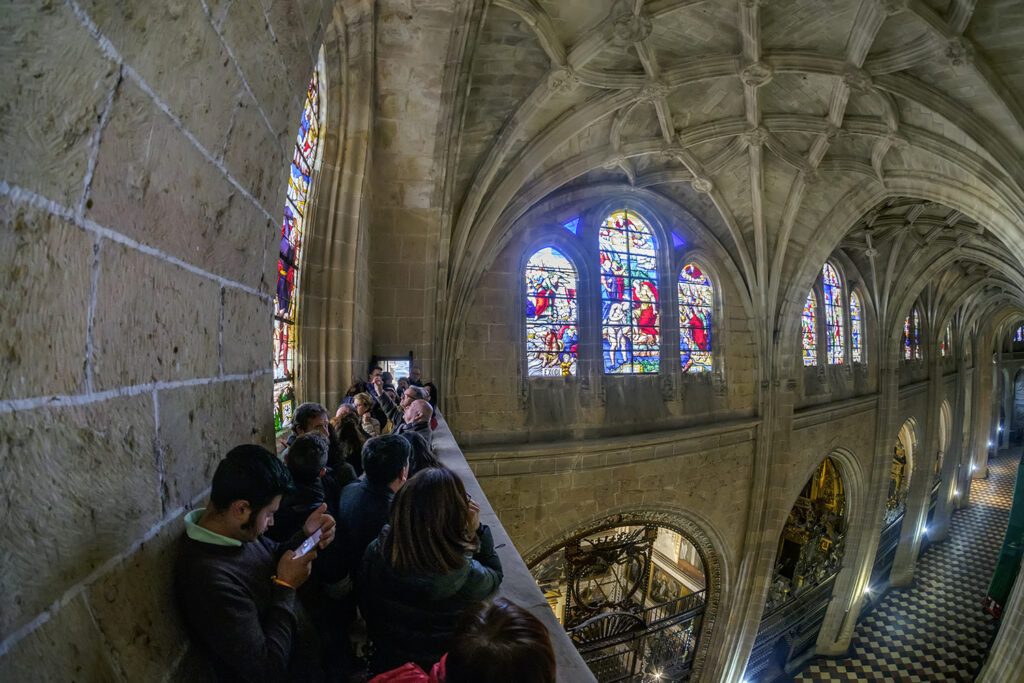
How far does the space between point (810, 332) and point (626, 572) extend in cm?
691

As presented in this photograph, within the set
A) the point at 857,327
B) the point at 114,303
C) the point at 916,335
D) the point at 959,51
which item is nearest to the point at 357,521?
the point at 114,303

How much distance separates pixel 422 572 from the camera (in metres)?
1.15

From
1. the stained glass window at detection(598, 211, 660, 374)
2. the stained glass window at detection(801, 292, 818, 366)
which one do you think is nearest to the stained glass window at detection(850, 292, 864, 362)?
the stained glass window at detection(801, 292, 818, 366)

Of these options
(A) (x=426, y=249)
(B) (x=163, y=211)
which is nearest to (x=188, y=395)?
(B) (x=163, y=211)

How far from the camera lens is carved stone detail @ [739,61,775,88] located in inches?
207

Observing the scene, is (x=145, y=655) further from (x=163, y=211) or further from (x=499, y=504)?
(x=499, y=504)

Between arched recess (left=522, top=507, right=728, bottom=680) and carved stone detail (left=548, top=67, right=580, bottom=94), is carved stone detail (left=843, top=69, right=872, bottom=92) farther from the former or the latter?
arched recess (left=522, top=507, right=728, bottom=680)

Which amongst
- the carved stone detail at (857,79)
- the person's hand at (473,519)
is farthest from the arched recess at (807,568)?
the person's hand at (473,519)

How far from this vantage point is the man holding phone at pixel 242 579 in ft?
2.90

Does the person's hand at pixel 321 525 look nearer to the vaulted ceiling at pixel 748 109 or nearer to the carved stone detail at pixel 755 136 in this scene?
the vaulted ceiling at pixel 748 109

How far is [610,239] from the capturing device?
781cm

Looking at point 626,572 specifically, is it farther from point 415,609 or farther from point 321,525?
point 321,525

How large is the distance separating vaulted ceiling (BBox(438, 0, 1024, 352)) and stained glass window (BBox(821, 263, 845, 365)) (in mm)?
3319

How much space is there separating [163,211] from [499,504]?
6.00 metres
